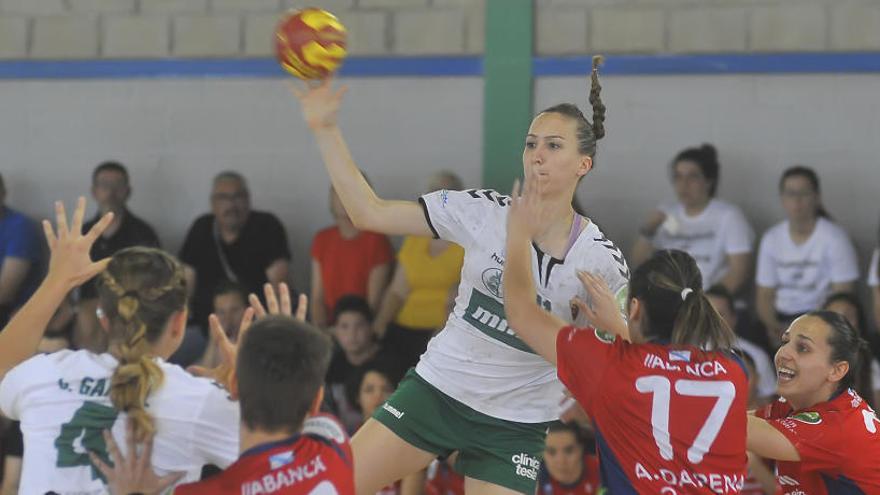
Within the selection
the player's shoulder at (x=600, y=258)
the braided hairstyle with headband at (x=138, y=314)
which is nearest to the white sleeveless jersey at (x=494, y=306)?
the player's shoulder at (x=600, y=258)

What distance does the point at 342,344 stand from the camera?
8.31m

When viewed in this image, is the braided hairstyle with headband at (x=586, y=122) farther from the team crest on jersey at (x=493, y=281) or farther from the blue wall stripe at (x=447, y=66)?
the blue wall stripe at (x=447, y=66)

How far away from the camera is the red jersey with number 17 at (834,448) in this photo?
4.44 meters

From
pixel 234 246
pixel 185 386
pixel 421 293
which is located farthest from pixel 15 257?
pixel 185 386

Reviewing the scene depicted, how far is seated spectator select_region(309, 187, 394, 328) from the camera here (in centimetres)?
895

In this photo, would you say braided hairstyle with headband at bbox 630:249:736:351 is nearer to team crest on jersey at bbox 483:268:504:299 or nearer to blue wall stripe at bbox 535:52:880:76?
team crest on jersey at bbox 483:268:504:299

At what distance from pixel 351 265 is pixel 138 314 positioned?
17.7ft

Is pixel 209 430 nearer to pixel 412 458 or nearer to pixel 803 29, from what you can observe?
pixel 412 458

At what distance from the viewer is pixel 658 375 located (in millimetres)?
4027

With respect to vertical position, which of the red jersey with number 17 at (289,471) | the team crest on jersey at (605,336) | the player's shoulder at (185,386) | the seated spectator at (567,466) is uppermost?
the team crest on jersey at (605,336)

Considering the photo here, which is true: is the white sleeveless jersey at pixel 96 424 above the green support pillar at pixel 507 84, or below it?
below

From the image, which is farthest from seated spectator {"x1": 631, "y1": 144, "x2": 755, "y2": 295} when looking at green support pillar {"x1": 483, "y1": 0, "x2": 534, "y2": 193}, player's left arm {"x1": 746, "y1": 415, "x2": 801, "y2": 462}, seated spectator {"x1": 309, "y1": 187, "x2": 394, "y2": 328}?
player's left arm {"x1": 746, "y1": 415, "x2": 801, "y2": 462}

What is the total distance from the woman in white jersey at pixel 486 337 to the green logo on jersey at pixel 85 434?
1227 millimetres

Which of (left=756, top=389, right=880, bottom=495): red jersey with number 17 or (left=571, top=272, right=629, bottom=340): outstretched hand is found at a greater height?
(left=571, top=272, right=629, bottom=340): outstretched hand
